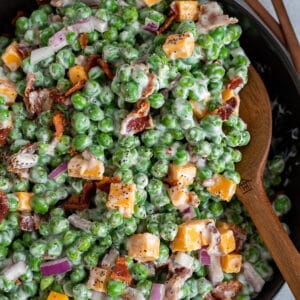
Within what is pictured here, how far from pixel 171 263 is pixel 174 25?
1.32 metres

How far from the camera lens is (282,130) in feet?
11.5

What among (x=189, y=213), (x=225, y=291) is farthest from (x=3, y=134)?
(x=225, y=291)

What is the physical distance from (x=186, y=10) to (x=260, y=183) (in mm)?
1046

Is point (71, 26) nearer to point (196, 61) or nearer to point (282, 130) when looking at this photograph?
point (196, 61)

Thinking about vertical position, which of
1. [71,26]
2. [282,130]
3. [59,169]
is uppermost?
[71,26]

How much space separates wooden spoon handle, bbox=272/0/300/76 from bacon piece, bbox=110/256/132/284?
146 cm

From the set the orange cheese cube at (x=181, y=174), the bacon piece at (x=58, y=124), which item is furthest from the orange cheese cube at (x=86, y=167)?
the orange cheese cube at (x=181, y=174)

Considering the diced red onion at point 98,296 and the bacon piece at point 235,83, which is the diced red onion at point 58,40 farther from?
the diced red onion at point 98,296

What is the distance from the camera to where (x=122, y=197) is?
2920 mm

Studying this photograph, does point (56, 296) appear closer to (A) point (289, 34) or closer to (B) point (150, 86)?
(B) point (150, 86)

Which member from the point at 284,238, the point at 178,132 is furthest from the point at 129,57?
the point at 284,238

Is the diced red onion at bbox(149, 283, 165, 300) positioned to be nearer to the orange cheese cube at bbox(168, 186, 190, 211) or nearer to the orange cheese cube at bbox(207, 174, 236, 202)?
the orange cheese cube at bbox(168, 186, 190, 211)

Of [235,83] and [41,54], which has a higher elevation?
[235,83]

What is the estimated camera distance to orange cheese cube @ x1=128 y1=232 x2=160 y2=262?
2922mm
